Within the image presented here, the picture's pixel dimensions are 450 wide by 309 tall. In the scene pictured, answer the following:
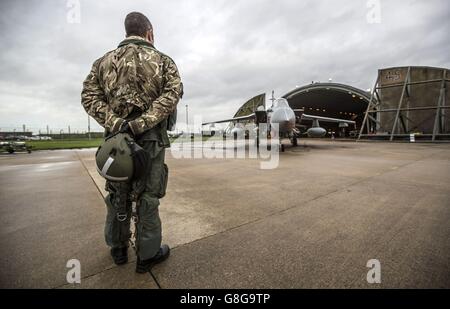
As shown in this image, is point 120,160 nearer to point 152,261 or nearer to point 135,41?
point 152,261

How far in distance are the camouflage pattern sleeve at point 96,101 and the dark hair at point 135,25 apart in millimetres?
387

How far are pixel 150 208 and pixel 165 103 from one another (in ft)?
2.63

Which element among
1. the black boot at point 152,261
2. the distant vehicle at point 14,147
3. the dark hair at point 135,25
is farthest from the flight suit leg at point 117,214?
the distant vehicle at point 14,147

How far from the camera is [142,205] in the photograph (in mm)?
1489

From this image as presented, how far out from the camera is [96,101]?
1.61 meters

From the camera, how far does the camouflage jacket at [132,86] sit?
59.7 inches

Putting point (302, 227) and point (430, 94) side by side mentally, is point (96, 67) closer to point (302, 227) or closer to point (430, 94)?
point (302, 227)

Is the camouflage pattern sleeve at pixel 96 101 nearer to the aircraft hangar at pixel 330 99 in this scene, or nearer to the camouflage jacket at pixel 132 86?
the camouflage jacket at pixel 132 86

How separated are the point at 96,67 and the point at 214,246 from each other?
1.86 metres

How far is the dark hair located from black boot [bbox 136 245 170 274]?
183 centimetres

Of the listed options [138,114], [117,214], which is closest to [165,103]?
[138,114]

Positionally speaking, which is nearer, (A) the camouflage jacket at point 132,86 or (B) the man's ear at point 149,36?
(A) the camouflage jacket at point 132,86
